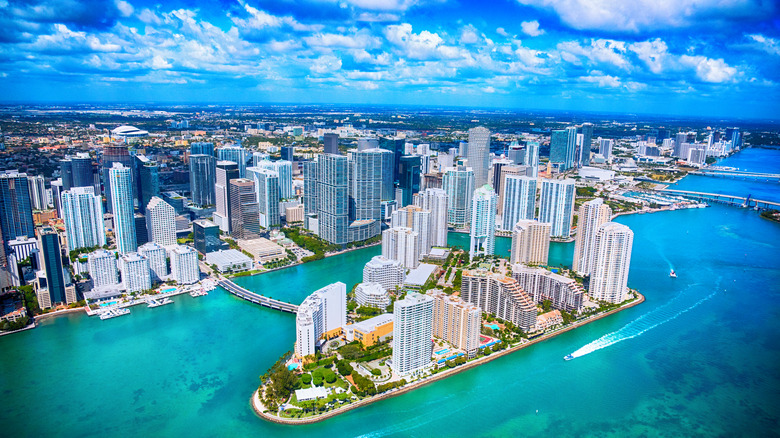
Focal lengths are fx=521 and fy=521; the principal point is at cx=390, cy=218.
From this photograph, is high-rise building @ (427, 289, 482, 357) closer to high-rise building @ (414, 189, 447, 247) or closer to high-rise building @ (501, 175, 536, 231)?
high-rise building @ (414, 189, 447, 247)

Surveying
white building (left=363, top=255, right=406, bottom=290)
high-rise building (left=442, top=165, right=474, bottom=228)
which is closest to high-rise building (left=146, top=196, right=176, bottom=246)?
white building (left=363, top=255, right=406, bottom=290)

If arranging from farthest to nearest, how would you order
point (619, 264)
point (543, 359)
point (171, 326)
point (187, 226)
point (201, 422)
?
point (187, 226), point (619, 264), point (171, 326), point (543, 359), point (201, 422)

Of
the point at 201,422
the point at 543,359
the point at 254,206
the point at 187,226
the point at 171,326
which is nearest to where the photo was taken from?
the point at 201,422

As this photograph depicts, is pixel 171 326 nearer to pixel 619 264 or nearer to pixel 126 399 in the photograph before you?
pixel 126 399

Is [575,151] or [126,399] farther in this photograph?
[575,151]

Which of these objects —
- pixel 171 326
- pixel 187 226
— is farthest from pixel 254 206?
pixel 171 326

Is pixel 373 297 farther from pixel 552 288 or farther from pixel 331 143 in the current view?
pixel 331 143

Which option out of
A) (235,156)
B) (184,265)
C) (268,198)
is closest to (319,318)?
(184,265)
